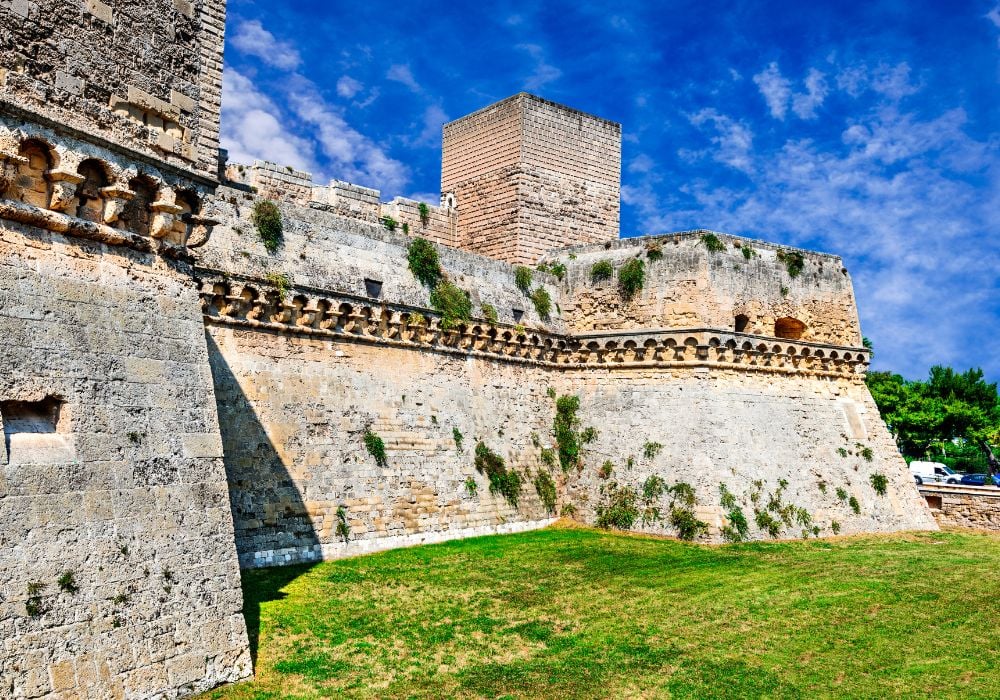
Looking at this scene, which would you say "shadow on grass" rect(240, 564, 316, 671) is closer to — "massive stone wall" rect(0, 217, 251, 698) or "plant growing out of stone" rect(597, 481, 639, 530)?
"massive stone wall" rect(0, 217, 251, 698)

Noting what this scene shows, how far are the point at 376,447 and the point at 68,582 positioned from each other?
302 inches

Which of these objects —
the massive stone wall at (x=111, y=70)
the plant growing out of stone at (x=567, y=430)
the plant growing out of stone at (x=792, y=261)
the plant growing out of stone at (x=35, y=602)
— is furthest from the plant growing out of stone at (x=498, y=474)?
the plant growing out of stone at (x=35, y=602)

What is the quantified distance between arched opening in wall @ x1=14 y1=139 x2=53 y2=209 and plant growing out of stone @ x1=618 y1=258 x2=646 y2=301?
40.9 ft

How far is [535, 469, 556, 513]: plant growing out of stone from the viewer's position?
16.3 metres

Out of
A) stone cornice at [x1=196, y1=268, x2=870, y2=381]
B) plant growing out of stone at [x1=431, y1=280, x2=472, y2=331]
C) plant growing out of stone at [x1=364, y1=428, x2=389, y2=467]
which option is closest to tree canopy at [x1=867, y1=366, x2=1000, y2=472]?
stone cornice at [x1=196, y1=268, x2=870, y2=381]

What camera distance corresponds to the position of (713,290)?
16.2 m

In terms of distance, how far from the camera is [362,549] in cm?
1234

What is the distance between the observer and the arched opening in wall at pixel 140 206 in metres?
7.11

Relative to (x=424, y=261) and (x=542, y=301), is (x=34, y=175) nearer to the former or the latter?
(x=424, y=261)

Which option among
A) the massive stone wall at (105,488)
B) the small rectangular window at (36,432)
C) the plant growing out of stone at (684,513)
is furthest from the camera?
the plant growing out of stone at (684,513)

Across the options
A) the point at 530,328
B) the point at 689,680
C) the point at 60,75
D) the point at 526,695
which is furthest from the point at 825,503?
the point at 60,75

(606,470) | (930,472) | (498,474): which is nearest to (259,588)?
(498,474)

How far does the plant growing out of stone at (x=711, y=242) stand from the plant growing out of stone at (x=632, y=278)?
4.55 ft

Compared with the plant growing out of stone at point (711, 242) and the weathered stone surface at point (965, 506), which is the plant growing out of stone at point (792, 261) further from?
the weathered stone surface at point (965, 506)
